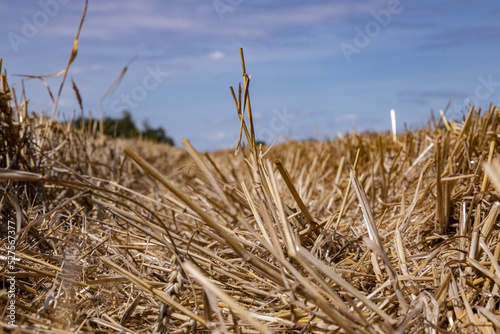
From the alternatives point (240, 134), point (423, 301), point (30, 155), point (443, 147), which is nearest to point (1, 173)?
point (240, 134)

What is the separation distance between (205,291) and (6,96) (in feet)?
4.41

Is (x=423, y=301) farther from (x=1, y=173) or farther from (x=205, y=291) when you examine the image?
(x=1, y=173)

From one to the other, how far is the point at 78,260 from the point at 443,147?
157cm

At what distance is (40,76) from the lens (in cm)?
186

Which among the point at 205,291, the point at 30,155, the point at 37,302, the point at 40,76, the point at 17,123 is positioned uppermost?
the point at 40,76

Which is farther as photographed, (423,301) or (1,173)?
(423,301)

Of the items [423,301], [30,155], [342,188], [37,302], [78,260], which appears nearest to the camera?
[423,301]

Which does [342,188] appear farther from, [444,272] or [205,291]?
[205,291]

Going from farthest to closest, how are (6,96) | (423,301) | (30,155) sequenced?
1. (30,155)
2. (6,96)
3. (423,301)

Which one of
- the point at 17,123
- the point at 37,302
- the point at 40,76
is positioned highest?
the point at 40,76

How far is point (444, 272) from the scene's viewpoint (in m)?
1.00

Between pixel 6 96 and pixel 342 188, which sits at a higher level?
pixel 6 96

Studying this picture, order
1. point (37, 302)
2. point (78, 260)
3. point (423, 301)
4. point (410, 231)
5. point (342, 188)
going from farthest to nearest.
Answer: point (342, 188)
point (410, 231)
point (78, 260)
point (37, 302)
point (423, 301)

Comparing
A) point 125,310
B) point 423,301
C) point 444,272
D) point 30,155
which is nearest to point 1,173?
point 125,310
